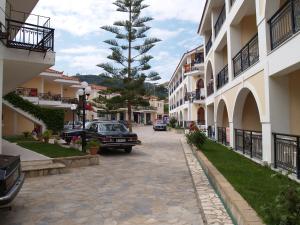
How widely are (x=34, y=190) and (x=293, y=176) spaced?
579cm

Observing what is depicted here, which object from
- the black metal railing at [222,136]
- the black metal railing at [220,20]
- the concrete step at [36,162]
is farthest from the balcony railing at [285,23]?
the black metal railing at [222,136]

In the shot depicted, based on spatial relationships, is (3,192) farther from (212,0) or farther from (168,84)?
(168,84)

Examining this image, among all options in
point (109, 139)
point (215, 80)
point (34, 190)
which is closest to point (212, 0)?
point (215, 80)

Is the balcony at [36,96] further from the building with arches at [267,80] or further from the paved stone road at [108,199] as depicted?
the paved stone road at [108,199]

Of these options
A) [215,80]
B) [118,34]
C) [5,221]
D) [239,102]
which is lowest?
[5,221]

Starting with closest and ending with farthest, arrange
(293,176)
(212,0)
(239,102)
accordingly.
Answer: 1. (293,176)
2. (239,102)
3. (212,0)

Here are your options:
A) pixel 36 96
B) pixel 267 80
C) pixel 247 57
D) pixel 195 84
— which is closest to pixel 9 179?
pixel 267 80

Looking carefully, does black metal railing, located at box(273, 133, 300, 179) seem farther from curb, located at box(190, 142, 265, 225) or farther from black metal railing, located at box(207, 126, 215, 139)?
black metal railing, located at box(207, 126, 215, 139)

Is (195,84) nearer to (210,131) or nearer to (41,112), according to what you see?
(210,131)

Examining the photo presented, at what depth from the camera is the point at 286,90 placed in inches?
324

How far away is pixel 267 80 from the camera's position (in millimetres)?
8250

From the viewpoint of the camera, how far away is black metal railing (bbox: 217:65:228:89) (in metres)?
14.8

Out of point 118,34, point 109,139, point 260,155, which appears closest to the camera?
point 260,155

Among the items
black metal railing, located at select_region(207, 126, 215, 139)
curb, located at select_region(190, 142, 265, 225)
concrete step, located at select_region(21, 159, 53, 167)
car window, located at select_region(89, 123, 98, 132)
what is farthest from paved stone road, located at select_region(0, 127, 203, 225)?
black metal railing, located at select_region(207, 126, 215, 139)
